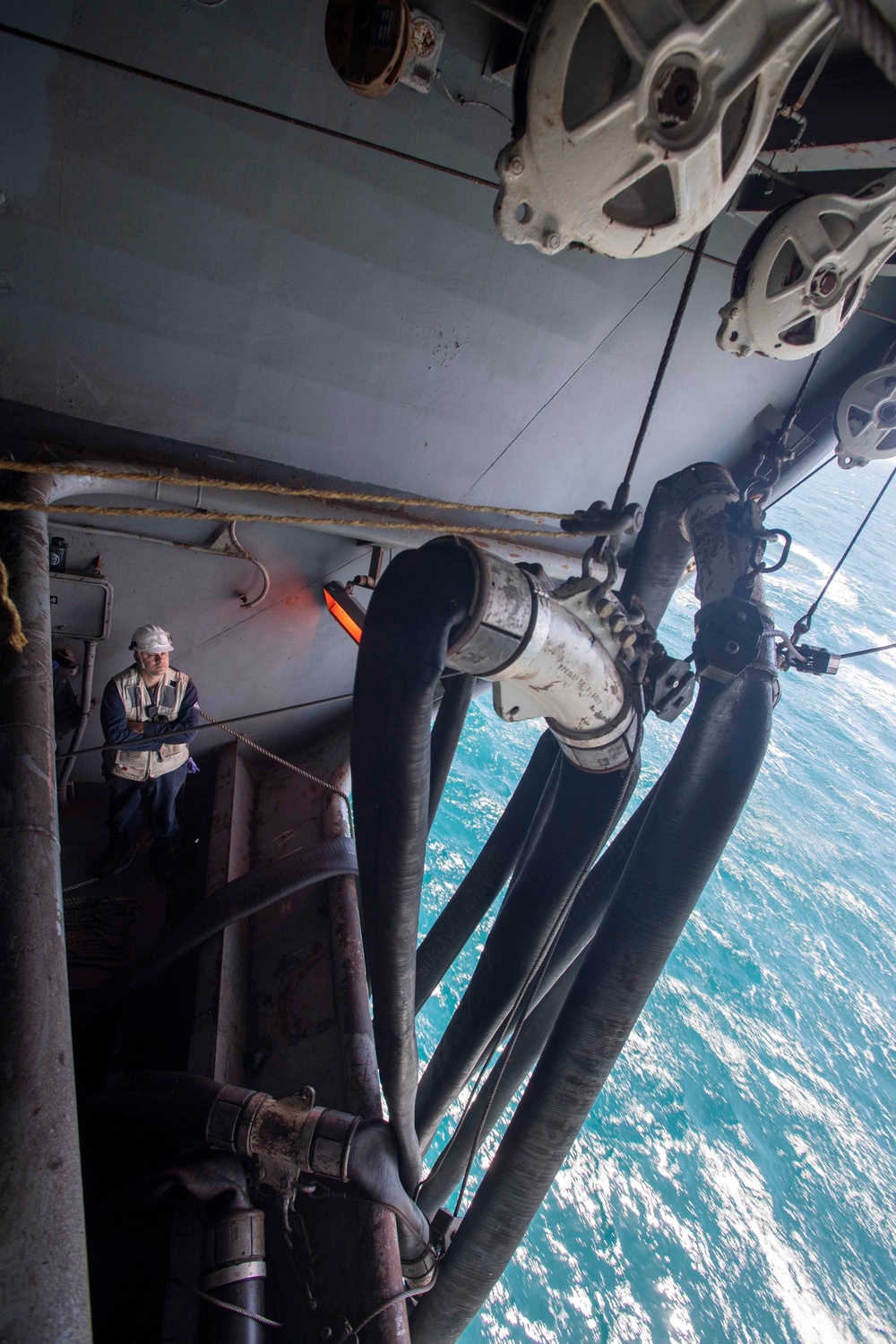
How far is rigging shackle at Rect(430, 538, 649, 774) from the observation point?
75.5 inches

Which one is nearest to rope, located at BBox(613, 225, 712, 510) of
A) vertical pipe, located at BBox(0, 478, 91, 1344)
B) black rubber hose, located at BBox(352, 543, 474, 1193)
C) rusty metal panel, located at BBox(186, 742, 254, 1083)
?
black rubber hose, located at BBox(352, 543, 474, 1193)

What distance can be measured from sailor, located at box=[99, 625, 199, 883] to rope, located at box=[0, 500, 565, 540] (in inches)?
33.0

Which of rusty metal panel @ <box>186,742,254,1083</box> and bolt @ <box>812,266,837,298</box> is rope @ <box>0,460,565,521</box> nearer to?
bolt @ <box>812,266,837,298</box>

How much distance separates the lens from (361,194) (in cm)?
317

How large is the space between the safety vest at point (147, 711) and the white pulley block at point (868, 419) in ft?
13.8

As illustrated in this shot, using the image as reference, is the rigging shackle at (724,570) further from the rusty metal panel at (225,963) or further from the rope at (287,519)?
the rusty metal panel at (225,963)

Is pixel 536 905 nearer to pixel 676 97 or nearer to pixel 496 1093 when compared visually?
pixel 496 1093

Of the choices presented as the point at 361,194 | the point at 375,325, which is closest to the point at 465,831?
the point at 375,325

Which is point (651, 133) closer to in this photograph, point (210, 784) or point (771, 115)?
point (771, 115)

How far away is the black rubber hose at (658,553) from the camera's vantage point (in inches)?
117

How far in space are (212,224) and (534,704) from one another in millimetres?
2602

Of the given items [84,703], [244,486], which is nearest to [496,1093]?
[244,486]

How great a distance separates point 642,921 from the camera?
88.9 inches

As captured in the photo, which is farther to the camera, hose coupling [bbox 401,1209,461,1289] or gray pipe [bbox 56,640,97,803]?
gray pipe [bbox 56,640,97,803]
